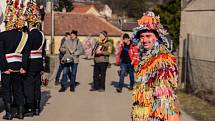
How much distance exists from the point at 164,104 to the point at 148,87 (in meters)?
0.23

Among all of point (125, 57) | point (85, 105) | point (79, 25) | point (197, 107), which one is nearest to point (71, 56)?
point (125, 57)

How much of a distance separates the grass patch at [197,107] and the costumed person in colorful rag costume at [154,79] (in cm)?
570

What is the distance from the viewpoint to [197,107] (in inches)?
468

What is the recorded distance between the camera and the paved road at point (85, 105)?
10.4 meters

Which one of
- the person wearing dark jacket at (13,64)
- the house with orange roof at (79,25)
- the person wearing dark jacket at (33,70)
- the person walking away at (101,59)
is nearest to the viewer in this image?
the person wearing dark jacket at (13,64)

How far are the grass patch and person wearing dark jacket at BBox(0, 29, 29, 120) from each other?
3.59 m

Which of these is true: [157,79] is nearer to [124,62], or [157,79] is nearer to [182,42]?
[124,62]

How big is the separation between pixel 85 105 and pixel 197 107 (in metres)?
2.54

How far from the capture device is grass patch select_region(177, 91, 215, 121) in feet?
35.0

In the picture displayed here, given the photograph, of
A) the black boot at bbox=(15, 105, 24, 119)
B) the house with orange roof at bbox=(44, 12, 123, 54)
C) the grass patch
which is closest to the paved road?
the black boot at bbox=(15, 105, 24, 119)

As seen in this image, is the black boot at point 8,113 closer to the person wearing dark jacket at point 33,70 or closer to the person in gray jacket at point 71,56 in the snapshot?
the person wearing dark jacket at point 33,70

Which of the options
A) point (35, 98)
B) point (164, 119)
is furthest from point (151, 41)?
point (35, 98)

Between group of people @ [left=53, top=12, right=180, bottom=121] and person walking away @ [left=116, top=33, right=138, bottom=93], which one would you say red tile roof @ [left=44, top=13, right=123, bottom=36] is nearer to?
person walking away @ [left=116, top=33, right=138, bottom=93]

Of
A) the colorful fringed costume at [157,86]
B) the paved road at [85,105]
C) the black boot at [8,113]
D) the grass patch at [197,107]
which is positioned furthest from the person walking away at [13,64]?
the colorful fringed costume at [157,86]
